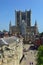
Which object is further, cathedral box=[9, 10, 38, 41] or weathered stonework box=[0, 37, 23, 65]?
cathedral box=[9, 10, 38, 41]

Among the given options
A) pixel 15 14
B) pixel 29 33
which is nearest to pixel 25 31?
pixel 29 33

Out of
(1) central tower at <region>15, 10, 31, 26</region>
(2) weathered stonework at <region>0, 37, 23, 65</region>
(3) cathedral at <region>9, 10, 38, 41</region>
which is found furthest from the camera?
(1) central tower at <region>15, 10, 31, 26</region>

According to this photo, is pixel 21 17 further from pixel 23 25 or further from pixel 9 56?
pixel 9 56

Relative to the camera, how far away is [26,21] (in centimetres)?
12912

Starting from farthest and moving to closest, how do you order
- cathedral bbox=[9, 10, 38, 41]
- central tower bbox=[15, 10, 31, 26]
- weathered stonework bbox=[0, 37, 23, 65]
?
central tower bbox=[15, 10, 31, 26], cathedral bbox=[9, 10, 38, 41], weathered stonework bbox=[0, 37, 23, 65]

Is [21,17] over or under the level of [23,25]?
over

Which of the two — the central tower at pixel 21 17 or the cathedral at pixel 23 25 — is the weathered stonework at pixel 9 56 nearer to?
the cathedral at pixel 23 25

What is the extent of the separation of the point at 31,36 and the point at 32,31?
10.8 metres

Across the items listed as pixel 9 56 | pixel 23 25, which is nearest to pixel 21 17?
pixel 23 25

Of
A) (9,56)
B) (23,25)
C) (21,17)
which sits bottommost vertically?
(9,56)

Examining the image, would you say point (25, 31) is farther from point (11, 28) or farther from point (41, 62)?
point (41, 62)

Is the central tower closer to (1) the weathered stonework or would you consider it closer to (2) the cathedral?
(2) the cathedral

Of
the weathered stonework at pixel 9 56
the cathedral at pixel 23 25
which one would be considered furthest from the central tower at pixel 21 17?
the weathered stonework at pixel 9 56

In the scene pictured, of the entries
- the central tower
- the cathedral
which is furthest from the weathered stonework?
the central tower
